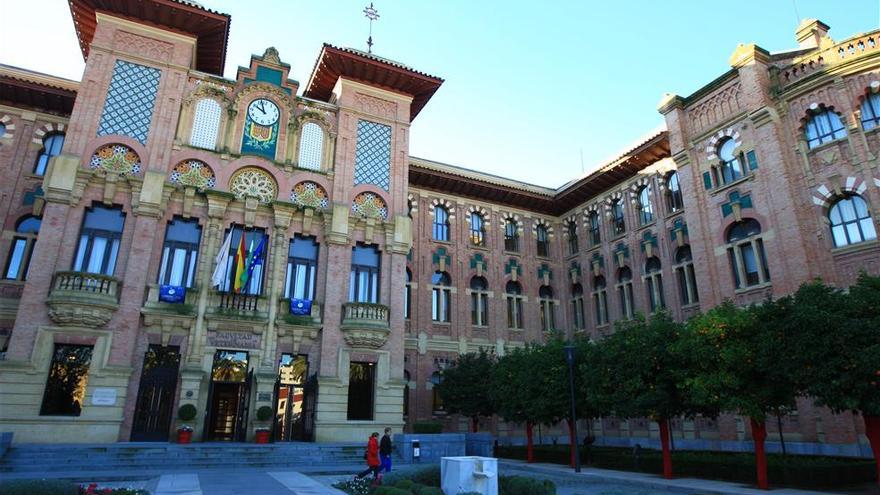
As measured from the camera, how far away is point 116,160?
925 inches

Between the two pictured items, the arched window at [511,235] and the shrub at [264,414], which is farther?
the arched window at [511,235]

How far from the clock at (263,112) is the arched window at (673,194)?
74.1 ft

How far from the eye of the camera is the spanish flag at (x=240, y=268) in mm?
23281

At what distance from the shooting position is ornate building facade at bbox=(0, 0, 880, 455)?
21.2 m

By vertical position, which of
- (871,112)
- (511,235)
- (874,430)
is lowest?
(874,430)

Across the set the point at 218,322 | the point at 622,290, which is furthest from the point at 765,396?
the point at 218,322

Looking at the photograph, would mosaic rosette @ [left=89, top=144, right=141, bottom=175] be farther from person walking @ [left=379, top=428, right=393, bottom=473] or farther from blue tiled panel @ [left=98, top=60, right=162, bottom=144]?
person walking @ [left=379, top=428, right=393, bottom=473]

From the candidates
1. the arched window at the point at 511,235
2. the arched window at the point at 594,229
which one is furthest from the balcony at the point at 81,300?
the arched window at the point at 594,229

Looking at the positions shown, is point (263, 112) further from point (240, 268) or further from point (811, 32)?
point (811, 32)

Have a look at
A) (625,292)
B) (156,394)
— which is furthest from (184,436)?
(625,292)

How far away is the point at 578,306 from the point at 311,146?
20.7m

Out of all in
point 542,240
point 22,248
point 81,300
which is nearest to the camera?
point 81,300

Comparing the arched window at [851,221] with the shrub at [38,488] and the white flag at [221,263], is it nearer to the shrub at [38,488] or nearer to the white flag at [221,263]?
the white flag at [221,263]

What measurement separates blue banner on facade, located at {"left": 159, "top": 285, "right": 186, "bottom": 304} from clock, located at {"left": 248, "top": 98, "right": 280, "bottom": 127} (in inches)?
373
